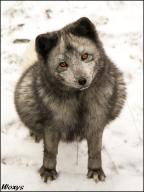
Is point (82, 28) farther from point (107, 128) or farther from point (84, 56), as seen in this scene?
point (107, 128)

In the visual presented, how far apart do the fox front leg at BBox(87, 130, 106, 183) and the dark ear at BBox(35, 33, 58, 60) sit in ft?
2.97

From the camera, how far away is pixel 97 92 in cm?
382

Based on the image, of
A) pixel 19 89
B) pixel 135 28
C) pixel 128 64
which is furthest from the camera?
pixel 135 28

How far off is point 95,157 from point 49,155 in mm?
419

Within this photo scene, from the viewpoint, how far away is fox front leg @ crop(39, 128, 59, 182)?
4.05 metres

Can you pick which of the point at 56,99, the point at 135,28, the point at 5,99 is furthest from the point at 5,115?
the point at 135,28

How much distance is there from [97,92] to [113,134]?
103cm

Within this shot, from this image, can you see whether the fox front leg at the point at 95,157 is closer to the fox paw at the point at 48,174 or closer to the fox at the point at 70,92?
the fox at the point at 70,92

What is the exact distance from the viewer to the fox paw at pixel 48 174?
4.29 m

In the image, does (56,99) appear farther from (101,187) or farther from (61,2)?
(61,2)

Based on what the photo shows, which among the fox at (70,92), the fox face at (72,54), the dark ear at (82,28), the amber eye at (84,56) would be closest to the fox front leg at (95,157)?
the fox at (70,92)

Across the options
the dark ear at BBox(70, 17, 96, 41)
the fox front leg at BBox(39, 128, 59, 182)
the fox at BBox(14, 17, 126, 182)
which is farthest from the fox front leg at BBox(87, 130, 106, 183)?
the dark ear at BBox(70, 17, 96, 41)

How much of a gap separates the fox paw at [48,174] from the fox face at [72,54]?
1.07m

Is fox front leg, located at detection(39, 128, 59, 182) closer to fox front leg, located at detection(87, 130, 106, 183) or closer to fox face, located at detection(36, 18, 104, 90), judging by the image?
fox front leg, located at detection(87, 130, 106, 183)
